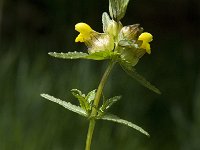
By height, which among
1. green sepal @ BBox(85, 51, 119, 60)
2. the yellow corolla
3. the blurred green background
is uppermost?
the blurred green background

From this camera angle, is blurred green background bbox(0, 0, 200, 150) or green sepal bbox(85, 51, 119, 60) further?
blurred green background bbox(0, 0, 200, 150)

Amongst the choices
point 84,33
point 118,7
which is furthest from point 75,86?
point 118,7

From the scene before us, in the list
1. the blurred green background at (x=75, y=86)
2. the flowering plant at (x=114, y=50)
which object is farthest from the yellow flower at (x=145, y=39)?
the blurred green background at (x=75, y=86)

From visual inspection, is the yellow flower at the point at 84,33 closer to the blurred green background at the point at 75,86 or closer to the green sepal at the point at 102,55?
the green sepal at the point at 102,55

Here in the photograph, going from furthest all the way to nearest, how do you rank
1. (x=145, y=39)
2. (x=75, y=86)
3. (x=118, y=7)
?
(x=75, y=86) < (x=145, y=39) < (x=118, y=7)

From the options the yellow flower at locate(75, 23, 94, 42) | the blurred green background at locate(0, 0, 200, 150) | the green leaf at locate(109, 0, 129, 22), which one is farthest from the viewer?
the blurred green background at locate(0, 0, 200, 150)

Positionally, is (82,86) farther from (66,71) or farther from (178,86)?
(178,86)

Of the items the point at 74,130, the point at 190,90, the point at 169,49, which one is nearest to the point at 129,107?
the point at 74,130

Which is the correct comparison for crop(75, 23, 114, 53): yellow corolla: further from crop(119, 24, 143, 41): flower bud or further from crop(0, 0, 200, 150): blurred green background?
crop(0, 0, 200, 150): blurred green background

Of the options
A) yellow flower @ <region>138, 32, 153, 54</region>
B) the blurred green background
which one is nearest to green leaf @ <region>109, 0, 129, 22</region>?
yellow flower @ <region>138, 32, 153, 54</region>

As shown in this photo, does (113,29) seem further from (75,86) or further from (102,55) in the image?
(75,86)
